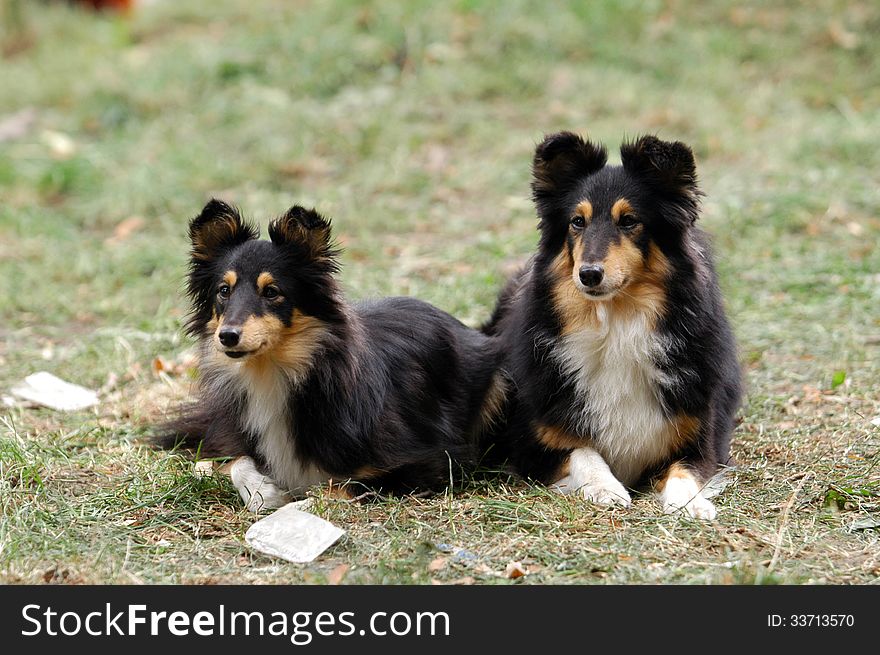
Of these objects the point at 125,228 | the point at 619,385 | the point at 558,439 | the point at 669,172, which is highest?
the point at 669,172

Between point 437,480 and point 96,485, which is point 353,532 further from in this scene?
point 96,485

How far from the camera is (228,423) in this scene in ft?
17.2

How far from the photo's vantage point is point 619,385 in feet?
16.4

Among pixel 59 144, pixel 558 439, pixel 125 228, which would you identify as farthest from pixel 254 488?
pixel 59 144

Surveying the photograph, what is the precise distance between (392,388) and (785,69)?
29.6 feet

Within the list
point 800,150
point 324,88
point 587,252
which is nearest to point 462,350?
point 587,252

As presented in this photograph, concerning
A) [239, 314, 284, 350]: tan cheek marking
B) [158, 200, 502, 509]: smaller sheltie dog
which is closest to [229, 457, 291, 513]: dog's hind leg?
[158, 200, 502, 509]: smaller sheltie dog

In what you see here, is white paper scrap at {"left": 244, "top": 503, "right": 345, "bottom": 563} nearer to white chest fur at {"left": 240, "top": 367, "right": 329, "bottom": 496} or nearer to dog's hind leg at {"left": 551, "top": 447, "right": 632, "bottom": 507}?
white chest fur at {"left": 240, "top": 367, "right": 329, "bottom": 496}

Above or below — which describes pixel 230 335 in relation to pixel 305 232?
below

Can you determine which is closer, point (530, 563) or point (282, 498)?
point (530, 563)

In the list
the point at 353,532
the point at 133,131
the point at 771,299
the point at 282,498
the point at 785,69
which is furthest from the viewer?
the point at 785,69

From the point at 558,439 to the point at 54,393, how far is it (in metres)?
3.15

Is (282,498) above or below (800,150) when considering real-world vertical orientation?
below

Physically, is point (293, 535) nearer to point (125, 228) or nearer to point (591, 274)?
point (591, 274)
